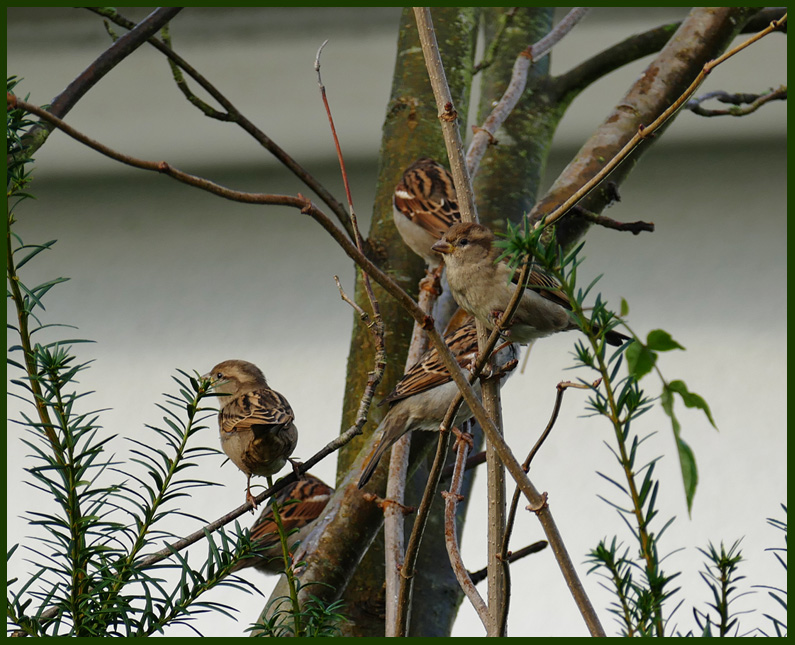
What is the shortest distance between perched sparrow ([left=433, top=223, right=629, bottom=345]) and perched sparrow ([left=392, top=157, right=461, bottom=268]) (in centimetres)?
40

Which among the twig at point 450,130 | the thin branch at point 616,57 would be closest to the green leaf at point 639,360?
the twig at point 450,130

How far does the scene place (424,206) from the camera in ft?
4.67

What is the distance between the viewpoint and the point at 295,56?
241 centimetres

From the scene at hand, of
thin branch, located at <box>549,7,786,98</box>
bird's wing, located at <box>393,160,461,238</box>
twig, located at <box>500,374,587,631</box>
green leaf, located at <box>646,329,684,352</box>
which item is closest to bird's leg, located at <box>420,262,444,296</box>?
bird's wing, located at <box>393,160,461,238</box>

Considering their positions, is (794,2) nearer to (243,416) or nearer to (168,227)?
(243,416)

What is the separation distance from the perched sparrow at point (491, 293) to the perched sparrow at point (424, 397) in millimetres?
96

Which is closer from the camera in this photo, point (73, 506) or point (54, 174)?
point (73, 506)

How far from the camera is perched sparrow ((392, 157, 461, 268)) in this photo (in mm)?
1237

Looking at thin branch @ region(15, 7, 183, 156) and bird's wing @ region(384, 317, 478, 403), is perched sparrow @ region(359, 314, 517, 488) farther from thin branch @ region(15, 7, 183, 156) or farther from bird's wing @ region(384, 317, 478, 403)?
thin branch @ region(15, 7, 183, 156)

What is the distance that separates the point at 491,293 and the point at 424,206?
74 cm

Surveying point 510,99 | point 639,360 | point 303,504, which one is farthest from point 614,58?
point 303,504

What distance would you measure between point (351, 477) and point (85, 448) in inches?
20.5

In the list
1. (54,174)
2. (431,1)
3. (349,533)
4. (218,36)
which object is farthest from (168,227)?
(349,533)

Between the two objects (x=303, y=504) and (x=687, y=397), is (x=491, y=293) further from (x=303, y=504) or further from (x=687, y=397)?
(x=303, y=504)
